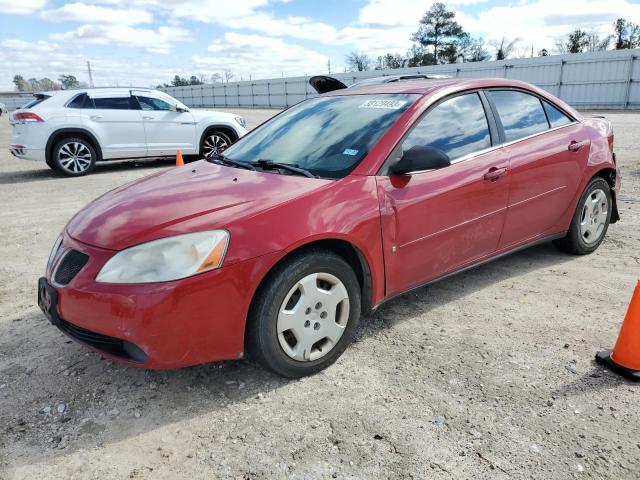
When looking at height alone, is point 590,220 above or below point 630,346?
above

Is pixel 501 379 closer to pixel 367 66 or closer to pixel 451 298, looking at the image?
pixel 451 298

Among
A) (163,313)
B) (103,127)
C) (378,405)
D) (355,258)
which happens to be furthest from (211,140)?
(378,405)

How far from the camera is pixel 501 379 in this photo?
2.84m

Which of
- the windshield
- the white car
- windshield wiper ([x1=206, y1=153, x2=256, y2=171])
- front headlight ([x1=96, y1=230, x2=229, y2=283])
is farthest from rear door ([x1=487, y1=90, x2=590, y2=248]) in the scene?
the white car

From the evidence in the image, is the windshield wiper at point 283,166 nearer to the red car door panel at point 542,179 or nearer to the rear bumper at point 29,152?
the red car door panel at point 542,179

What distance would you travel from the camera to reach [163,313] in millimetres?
2420

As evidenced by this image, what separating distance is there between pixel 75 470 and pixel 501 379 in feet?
7.15

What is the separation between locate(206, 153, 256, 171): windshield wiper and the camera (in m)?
3.49

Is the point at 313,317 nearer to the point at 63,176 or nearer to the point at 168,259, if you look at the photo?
the point at 168,259

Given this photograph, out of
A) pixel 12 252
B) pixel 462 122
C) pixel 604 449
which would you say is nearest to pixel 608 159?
pixel 462 122

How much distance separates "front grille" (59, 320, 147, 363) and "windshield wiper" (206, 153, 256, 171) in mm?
1415

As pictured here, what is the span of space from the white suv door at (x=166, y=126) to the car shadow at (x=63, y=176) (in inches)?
31.9

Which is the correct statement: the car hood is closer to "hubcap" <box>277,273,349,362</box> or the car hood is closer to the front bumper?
the front bumper

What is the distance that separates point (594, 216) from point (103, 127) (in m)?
8.90
